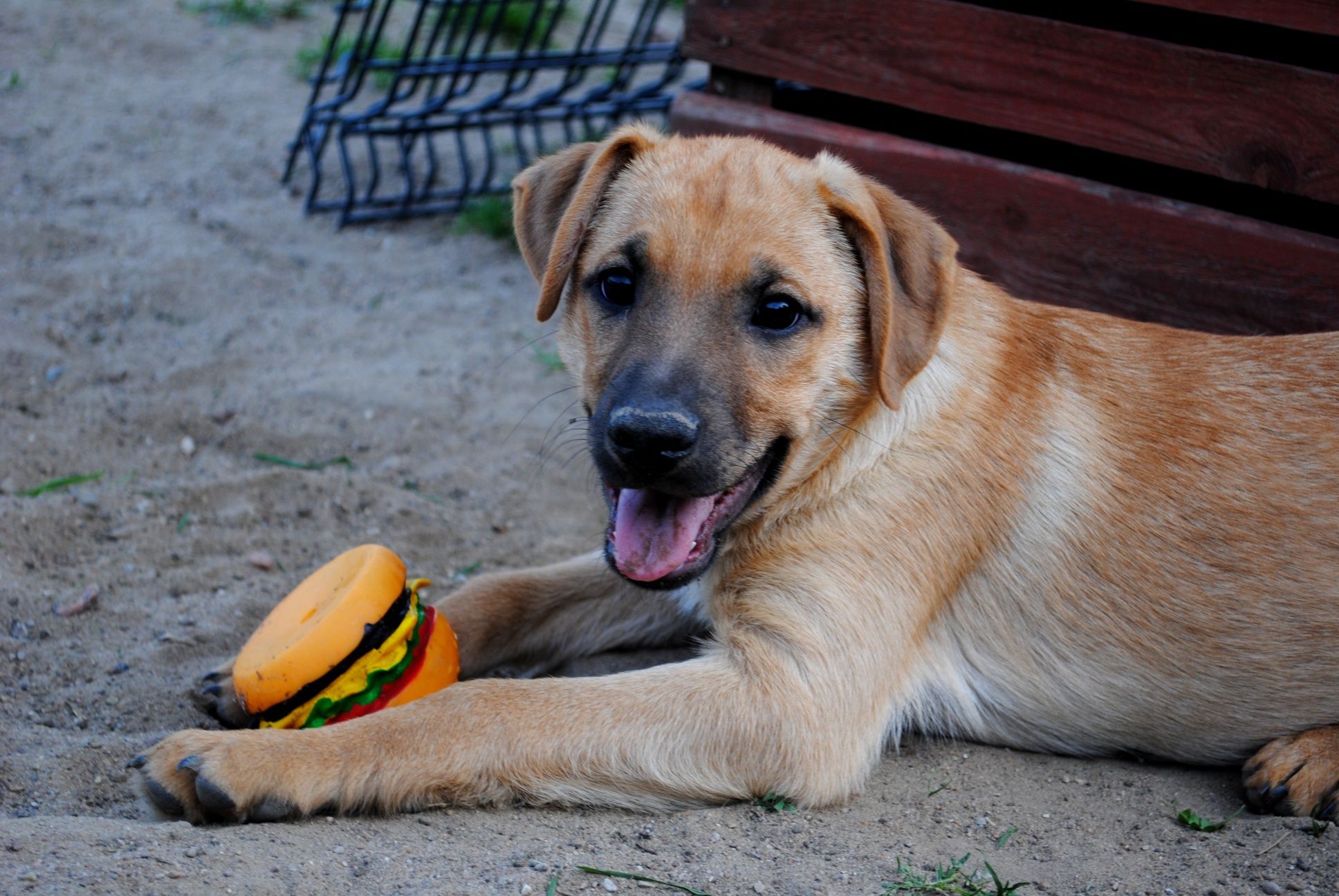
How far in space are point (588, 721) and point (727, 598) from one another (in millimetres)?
608

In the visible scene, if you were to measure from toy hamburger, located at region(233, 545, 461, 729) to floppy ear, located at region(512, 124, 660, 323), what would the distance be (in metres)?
1.03

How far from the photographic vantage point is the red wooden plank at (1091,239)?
5109mm

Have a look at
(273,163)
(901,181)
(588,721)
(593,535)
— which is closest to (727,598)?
(588,721)

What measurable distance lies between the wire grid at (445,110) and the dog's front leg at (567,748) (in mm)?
5364

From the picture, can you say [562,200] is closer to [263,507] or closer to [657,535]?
[657,535]

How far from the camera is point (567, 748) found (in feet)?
11.3

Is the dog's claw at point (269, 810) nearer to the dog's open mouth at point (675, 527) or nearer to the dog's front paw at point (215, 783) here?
the dog's front paw at point (215, 783)

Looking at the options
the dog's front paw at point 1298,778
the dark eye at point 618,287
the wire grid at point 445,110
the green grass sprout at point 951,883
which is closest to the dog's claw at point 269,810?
the green grass sprout at point 951,883

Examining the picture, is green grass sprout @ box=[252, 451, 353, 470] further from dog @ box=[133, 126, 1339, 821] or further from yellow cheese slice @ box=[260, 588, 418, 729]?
yellow cheese slice @ box=[260, 588, 418, 729]

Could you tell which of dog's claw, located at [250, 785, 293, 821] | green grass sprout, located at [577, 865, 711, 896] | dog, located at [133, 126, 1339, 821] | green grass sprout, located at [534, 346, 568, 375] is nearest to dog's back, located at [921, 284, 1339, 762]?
dog, located at [133, 126, 1339, 821]

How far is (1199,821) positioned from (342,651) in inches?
103

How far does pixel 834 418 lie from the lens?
12.5ft

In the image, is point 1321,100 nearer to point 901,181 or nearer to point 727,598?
point 901,181

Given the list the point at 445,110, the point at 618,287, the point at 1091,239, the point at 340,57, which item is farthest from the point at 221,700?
the point at 340,57
